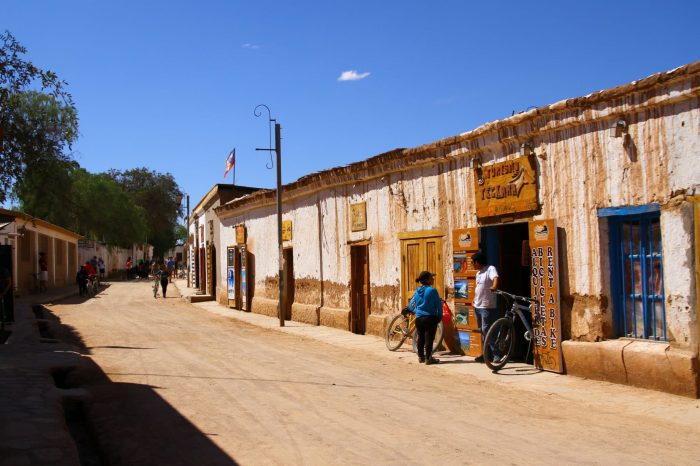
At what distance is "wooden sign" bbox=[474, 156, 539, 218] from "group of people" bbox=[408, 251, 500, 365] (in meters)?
0.78

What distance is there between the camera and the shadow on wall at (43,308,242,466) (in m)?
5.10

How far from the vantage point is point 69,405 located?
7.04 meters

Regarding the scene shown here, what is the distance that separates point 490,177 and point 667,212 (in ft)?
10.6

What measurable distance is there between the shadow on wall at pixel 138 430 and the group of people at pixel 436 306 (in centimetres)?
433

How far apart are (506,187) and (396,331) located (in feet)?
12.3

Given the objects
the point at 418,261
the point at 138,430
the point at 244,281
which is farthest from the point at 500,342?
the point at 244,281

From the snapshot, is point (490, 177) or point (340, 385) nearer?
point (340, 385)

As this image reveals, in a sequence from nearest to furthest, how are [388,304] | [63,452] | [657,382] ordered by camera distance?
[63,452] < [657,382] < [388,304]

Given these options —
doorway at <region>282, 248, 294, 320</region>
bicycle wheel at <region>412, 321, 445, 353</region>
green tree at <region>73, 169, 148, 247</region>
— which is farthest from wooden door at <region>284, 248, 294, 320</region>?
green tree at <region>73, 169, 148, 247</region>

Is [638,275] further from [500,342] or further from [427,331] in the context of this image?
[427,331]

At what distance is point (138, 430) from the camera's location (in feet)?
19.5

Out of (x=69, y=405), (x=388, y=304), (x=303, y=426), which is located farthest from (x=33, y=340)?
(x=303, y=426)

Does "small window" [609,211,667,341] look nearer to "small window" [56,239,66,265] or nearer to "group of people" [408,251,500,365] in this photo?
"group of people" [408,251,500,365]

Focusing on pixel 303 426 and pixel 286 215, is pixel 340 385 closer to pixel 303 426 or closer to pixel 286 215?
pixel 303 426
